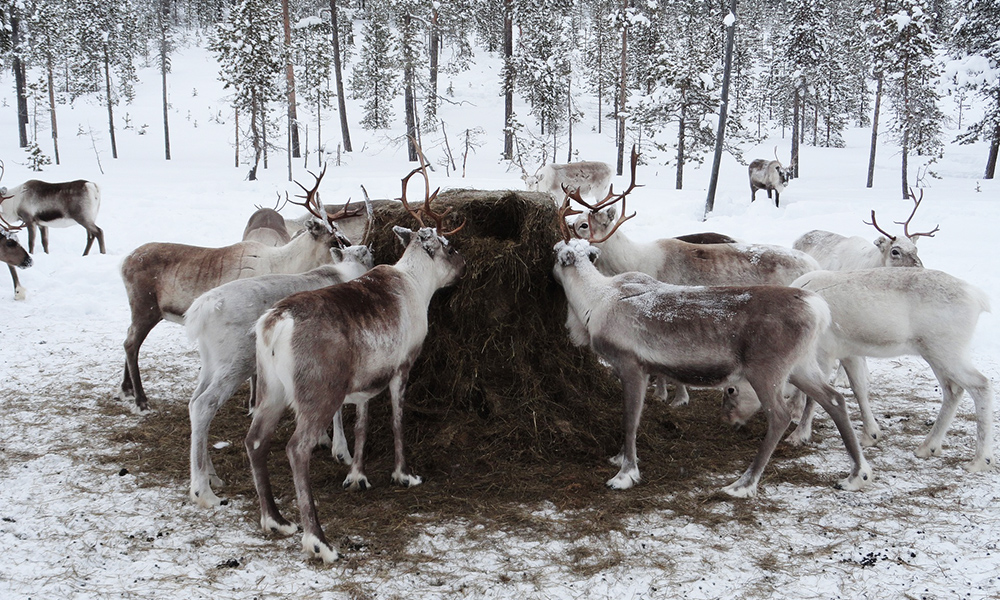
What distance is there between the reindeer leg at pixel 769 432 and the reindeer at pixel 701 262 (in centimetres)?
214

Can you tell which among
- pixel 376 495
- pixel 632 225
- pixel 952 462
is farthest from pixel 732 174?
pixel 376 495

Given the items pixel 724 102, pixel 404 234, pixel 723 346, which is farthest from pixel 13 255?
pixel 724 102

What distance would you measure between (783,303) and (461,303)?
2.47m

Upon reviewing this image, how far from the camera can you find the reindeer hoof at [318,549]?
145 inches

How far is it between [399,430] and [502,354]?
1191 mm

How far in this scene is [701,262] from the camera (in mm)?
7016

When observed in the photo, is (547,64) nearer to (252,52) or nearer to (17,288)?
(252,52)

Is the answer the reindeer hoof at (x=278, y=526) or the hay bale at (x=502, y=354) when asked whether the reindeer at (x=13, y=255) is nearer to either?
the hay bale at (x=502, y=354)

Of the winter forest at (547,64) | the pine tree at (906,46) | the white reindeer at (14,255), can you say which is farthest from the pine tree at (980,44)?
the white reindeer at (14,255)

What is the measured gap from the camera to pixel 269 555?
376cm

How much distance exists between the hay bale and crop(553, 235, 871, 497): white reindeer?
0.63 metres

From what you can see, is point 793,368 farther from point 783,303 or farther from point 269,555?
point 269,555

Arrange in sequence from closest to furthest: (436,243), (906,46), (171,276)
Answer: (436,243) → (171,276) → (906,46)

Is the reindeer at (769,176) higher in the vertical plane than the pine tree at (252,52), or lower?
lower
